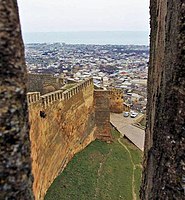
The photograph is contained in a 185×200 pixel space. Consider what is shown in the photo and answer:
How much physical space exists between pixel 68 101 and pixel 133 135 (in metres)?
8.03

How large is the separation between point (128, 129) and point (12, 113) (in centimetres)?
2262

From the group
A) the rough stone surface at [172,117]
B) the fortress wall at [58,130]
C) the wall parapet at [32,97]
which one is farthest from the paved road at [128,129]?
the rough stone surface at [172,117]

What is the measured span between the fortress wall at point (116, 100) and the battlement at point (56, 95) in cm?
537

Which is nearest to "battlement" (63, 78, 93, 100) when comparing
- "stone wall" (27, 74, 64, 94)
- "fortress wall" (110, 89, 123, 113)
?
"stone wall" (27, 74, 64, 94)

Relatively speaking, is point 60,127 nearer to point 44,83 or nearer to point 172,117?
point 44,83

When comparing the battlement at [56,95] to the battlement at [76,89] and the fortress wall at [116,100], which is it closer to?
the battlement at [76,89]

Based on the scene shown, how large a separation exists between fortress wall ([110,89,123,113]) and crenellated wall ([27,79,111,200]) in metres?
4.71

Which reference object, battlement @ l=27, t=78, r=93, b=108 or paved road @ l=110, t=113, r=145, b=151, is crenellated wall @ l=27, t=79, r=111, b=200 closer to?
battlement @ l=27, t=78, r=93, b=108

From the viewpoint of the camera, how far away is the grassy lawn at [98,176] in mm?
14781

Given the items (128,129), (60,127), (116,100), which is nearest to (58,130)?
(60,127)

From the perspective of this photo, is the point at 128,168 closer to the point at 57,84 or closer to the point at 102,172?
the point at 102,172

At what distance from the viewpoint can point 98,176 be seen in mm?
16469

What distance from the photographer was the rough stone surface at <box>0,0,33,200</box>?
277cm

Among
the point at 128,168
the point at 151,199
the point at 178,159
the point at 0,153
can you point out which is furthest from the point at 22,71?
the point at 128,168
